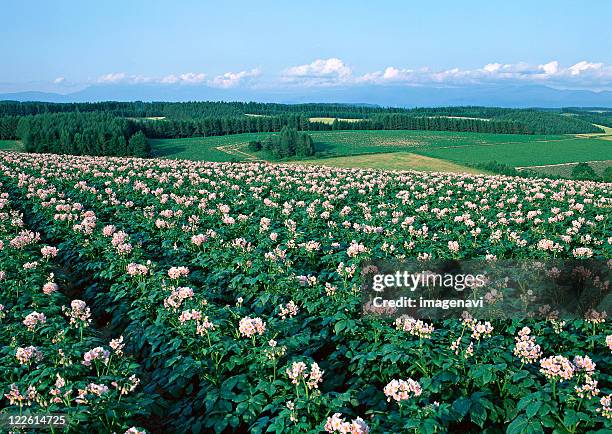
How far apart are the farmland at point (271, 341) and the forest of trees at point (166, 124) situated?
269 ft

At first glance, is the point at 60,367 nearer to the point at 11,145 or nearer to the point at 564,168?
the point at 564,168

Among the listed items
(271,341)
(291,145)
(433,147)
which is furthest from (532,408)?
(433,147)

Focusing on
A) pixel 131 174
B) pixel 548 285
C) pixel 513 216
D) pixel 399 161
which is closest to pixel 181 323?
pixel 548 285

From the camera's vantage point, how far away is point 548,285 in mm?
10297

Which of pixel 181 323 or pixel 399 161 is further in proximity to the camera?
pixel 399 161

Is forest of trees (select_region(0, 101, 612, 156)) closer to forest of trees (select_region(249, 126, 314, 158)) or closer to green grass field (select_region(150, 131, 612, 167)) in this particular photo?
forest of trees (select_region(249, 126, 314, 158))

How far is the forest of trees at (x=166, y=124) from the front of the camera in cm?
9075

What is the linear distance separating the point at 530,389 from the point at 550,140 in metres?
132

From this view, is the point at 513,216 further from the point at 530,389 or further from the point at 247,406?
the point at 247,406

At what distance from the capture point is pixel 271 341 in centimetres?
702

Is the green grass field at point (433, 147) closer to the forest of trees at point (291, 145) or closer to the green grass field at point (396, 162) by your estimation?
the forest of trees at point (291, 145)

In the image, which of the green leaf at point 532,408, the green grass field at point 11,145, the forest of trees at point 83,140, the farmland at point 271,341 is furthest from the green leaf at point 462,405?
the green grass field at point 11,145

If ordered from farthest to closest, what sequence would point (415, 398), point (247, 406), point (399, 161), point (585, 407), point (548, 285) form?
point (399, 161) → point (548, 285) → point (247, 406) → point (415, 398) → point (585, 407)

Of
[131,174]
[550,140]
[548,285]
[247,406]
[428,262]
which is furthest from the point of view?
[550,140]
